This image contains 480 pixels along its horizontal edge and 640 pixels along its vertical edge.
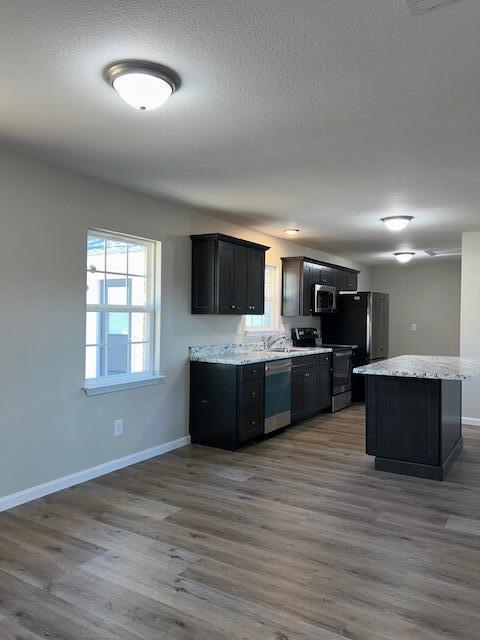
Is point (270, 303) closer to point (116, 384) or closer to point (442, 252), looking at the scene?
point (116, 384)

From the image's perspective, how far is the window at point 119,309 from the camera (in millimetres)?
3994

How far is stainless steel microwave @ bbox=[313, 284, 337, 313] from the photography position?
6.90 metres

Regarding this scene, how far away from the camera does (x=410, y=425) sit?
157 inches

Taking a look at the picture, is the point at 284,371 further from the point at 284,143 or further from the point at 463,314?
the point at 284,143

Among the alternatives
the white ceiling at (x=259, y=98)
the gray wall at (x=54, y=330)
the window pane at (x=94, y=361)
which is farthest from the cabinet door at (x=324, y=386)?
the window pane at (x=94, y=361)

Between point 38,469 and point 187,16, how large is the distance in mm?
3021

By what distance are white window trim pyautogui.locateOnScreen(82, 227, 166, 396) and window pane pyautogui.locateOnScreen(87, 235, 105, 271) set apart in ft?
0.19

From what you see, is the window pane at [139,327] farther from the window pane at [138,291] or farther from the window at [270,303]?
the window at [270,303]

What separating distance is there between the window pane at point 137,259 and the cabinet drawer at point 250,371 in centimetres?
130

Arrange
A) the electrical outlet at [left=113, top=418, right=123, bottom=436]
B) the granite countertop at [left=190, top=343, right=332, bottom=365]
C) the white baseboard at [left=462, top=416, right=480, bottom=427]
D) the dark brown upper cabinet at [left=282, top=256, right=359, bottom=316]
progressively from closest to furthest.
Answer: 1. the electrical outlet at [left=113, top=418, right=123, bottom=436]
2. the granite countertop at [left=190, top=343, right=332, bottom=365]
3. the white baseboard at [left=462, top=416, right=480, bottom=427]
4. the dark brown upper cabinet at [left=282, top=256, right=359, bottom=316]

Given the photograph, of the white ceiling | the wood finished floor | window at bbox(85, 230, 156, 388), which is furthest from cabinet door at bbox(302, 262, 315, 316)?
the wood finished floor

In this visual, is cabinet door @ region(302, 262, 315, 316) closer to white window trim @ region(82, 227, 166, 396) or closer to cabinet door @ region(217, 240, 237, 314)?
cabinet door @ region(217, 240, 237, 314)

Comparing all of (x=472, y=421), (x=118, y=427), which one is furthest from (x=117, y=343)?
(x=472, y=421)

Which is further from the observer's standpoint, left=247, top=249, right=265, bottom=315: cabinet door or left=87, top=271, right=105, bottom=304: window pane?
left=247, top=249, right=265, bottom=315: cabinet door
